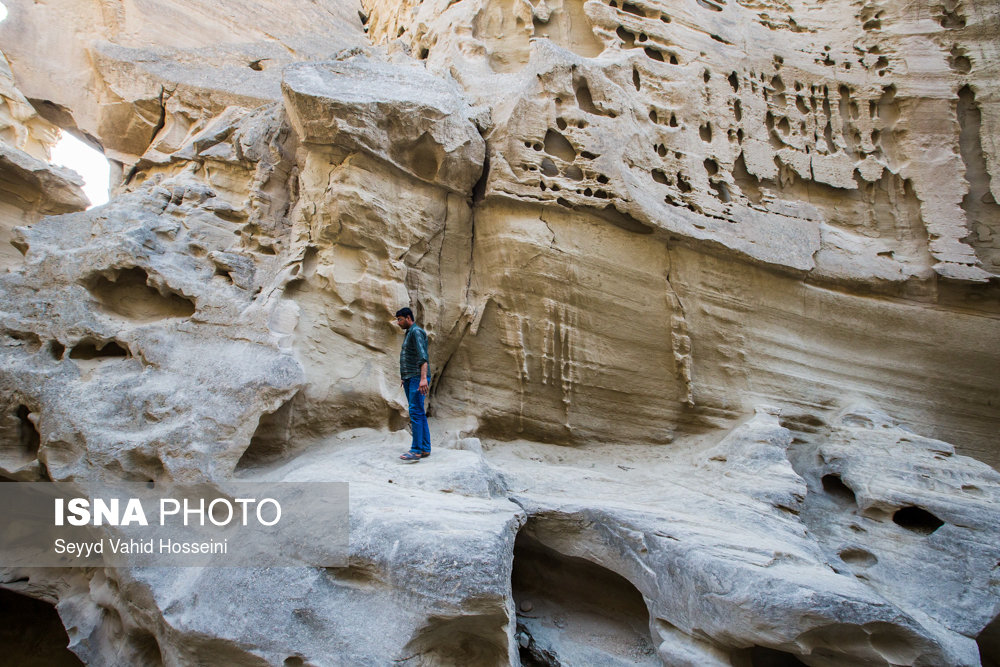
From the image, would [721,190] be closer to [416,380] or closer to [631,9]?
[631,9]

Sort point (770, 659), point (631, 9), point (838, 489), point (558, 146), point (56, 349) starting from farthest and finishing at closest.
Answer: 1. point (631, 9)
2. point (558, 146)
3. point (838, 489)
4. point (56, 349)
5. point (770, 659)

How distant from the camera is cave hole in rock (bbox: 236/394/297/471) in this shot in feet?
13.6

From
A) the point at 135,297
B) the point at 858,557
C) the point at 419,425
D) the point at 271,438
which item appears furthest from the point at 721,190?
the point at 135,297

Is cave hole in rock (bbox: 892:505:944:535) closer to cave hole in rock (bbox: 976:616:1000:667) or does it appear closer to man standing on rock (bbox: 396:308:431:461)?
cave hole in rock (bbox: 976:616:1000:667)

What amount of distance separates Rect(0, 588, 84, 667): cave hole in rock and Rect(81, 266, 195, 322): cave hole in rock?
7.78ft

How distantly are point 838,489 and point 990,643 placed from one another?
1305 millimetres

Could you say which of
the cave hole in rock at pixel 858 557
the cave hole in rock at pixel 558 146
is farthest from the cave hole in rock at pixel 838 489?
the cave hole in rock at pixel 558 146

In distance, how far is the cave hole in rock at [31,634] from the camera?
179 inches

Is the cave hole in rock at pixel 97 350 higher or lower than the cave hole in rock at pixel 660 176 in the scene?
lower

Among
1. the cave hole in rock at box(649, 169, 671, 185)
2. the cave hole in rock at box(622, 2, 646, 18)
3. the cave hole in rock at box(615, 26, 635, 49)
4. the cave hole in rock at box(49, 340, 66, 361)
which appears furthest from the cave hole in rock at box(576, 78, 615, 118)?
the cave hole in rock at box(49, 340, 66, 361)

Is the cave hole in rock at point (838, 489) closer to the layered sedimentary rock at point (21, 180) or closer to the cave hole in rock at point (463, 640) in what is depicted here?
the cave hole in rock at point (463, 640)

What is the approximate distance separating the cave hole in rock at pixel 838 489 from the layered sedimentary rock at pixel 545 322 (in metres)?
0.04

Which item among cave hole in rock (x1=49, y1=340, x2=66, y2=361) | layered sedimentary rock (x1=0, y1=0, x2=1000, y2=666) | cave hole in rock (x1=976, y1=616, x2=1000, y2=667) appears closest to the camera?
layered sedimentary rock (x1=0, y1=0, x2=1000, y2=666)

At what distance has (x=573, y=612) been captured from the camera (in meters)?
4.04
